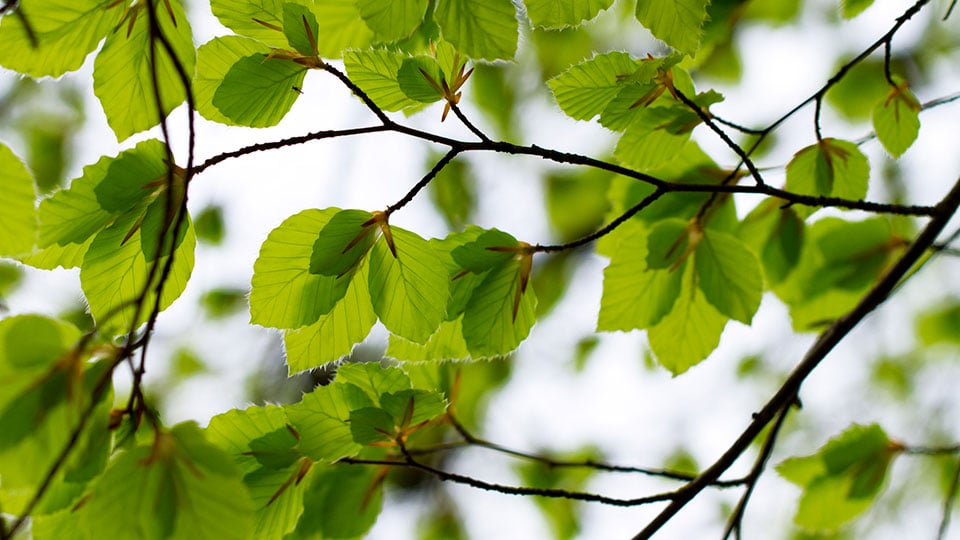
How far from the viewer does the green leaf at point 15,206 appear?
0.38 metres

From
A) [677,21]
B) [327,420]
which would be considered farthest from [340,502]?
[677,21]

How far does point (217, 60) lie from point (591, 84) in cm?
28

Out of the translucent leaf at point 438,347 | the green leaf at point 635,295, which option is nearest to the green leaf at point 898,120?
the green leaf at point 635,295

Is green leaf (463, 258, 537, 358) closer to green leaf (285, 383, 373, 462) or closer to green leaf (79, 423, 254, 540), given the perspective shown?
green leaf (285, 383, 373, 462)

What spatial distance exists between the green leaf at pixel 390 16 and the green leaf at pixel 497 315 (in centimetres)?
20

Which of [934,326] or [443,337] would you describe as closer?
[443,337]

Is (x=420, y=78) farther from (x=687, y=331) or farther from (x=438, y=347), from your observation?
(x=687, y=331)

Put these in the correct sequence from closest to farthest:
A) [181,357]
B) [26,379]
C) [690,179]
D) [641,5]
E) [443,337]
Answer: [26,379]
[641,5]
[443,337]
[690,179]
[181,357]

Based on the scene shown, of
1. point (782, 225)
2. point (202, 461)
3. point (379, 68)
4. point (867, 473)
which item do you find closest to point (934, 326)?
point (867, 473)

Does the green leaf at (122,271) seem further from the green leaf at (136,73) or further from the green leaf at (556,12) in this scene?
the green leaf at (556,12)

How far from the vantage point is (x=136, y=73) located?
50 cm

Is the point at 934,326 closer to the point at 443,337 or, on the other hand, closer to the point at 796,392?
the point at 796,392

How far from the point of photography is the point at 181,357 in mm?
2451

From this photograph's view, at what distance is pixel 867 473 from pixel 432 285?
66 centimetres
